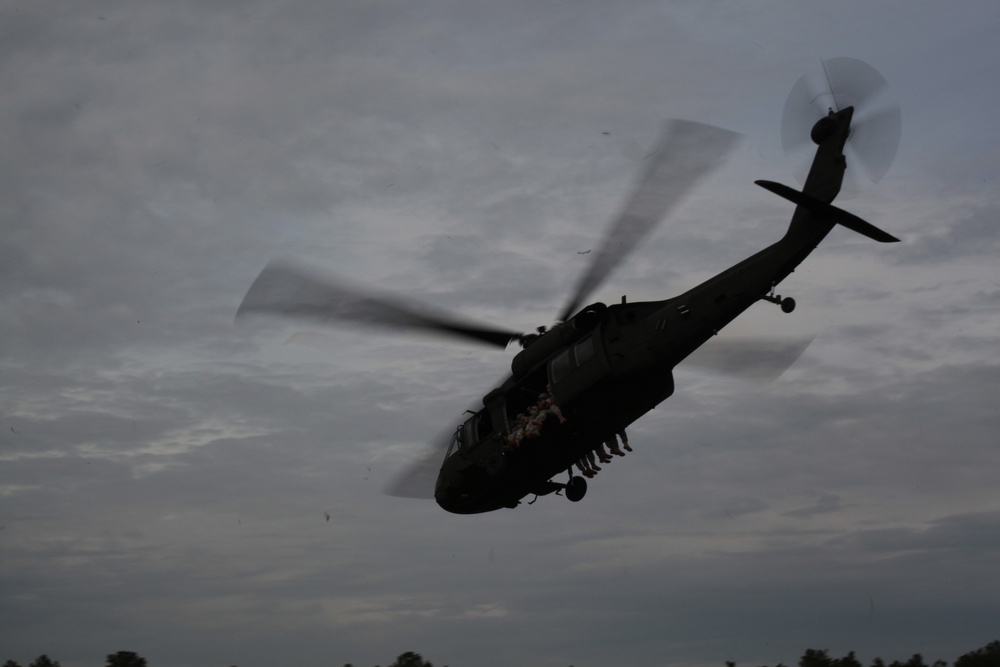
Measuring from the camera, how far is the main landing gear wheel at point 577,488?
2331cm

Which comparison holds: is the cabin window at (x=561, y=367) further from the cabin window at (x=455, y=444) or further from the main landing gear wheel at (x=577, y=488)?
the cabin window at (x=455, y=444)

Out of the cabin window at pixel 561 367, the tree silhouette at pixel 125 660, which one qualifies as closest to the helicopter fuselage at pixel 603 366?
the cabin window at pixel 561 367

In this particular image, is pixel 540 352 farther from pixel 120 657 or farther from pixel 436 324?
pixel 120 657

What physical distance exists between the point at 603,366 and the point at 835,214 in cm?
547

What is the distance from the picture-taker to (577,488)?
23.3 metres

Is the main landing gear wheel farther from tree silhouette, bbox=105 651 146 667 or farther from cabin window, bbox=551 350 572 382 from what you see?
tree silhouette, bbox=105 651 146 667

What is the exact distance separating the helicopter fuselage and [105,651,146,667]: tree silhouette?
39.7ft

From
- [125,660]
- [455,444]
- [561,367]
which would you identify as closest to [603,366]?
[561,367]

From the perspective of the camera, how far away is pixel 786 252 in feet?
63.5

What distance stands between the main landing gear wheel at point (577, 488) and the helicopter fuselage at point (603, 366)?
0.16 feet

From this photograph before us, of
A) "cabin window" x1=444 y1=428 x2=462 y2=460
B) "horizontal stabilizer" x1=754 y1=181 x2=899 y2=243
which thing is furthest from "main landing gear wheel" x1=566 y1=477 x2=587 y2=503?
"horizontal stabilizer" x1=754 y1=181 x2=899 y2=243

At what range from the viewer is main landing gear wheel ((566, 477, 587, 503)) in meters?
23.3

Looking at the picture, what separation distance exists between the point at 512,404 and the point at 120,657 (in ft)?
51.5

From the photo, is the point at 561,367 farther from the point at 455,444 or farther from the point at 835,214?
the point at 835,214
